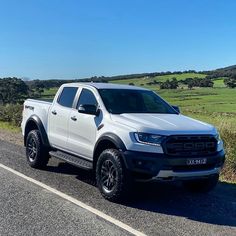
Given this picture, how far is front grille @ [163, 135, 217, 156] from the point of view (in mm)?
6730

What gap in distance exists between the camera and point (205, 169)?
23.0ft

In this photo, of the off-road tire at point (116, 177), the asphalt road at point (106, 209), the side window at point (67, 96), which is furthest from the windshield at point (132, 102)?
the asphalt road at point (106, 209)

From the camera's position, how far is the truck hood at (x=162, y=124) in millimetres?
6809

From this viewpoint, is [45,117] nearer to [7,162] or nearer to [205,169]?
[7,162]

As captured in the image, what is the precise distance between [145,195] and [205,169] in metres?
1.21

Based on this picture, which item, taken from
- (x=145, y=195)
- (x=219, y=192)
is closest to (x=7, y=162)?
(x=145, y=195)

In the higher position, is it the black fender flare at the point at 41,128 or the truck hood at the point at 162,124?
the truck hood at the point at 162,124

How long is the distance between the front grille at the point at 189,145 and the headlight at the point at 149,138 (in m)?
0.11

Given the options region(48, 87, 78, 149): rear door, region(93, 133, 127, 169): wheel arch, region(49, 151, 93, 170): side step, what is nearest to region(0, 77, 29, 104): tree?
region(48, 87, 78, 149): rear door

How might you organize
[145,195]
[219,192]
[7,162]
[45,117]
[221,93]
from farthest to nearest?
[221,93], [7,162], [45,117], [219,192], [145,195]

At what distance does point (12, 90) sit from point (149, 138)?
34.4 metres

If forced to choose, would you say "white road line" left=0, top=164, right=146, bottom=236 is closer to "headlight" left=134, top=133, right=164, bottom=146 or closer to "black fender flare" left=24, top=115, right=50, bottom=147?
"black fender flare" left=24, top=115, right=50, bottom=147

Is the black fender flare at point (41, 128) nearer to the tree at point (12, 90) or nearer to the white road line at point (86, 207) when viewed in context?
the white road line at point (86, 207)

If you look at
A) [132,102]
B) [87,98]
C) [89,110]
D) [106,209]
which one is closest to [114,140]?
[89,110]
